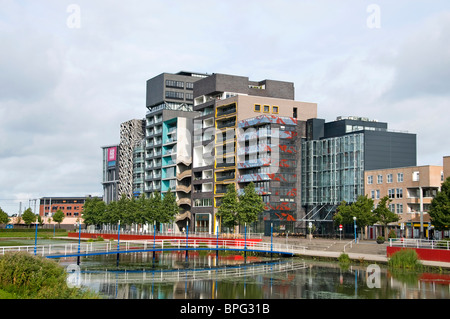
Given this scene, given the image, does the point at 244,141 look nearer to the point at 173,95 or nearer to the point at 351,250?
the point at 173,95

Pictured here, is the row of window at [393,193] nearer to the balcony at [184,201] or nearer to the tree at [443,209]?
the tree at [443,209]

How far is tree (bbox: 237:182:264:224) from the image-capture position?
102875mm

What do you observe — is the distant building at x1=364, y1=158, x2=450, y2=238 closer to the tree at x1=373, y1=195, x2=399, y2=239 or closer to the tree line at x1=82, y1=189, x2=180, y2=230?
the tree at x1=373, y1=195, x2=399, y2=239

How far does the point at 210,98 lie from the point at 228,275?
268 ft

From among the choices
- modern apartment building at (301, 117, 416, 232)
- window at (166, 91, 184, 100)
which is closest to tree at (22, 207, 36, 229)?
window at (166, 91, 184, 100)

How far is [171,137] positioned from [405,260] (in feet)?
315

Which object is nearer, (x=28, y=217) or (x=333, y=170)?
(x=333, y=170)

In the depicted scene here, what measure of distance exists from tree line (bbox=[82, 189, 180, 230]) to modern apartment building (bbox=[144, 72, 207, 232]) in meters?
5.23

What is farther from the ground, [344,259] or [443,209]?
[443,209]

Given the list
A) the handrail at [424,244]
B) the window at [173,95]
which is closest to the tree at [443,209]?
the handrail at [424,244]

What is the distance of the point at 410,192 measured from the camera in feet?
316

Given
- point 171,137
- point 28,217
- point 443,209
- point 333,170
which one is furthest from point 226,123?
point 28,217

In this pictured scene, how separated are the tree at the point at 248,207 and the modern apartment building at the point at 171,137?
121ft

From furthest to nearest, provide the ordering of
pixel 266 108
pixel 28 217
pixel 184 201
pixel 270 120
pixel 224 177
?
pixel 28 217 < pixel 184 201 < pixel 224 177 < pixel 266 108 < pixel 270 120
